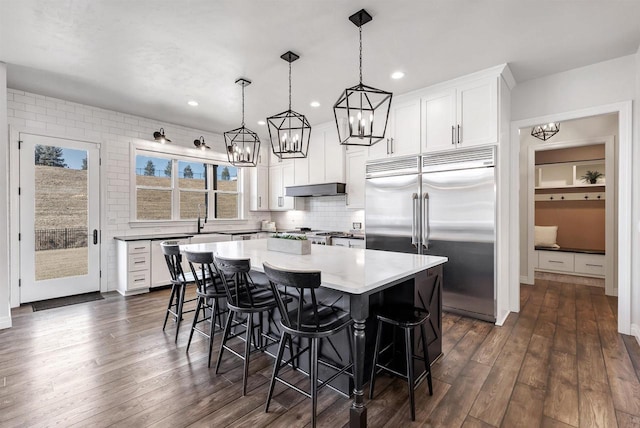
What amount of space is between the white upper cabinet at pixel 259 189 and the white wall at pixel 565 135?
4.86m

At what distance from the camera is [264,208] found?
6688mm

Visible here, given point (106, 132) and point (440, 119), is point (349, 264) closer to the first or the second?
point (440, 119)

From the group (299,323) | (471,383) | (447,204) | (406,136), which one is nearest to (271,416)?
(299,323)

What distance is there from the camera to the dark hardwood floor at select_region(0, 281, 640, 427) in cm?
189

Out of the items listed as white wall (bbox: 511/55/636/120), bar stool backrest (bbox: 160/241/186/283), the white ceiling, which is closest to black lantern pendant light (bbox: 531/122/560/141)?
white wall (bbox: 511/55/636/120)

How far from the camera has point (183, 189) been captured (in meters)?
5.69

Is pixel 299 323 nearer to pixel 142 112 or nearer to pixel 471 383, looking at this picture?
pixel 471 383

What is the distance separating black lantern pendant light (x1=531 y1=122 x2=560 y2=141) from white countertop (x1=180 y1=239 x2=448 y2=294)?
145 inches

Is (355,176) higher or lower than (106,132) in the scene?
lower

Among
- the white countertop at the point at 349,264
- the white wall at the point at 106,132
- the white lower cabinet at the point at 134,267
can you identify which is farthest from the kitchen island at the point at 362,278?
the white wall at the point at 106,132

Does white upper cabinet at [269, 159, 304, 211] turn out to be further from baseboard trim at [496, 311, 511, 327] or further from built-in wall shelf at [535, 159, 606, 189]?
built-in wall shelf at [535, 159, 606, 189]

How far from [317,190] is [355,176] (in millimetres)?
726

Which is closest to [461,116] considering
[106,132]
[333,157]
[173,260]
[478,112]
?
[478,112]

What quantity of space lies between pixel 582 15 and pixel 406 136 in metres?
1.98
